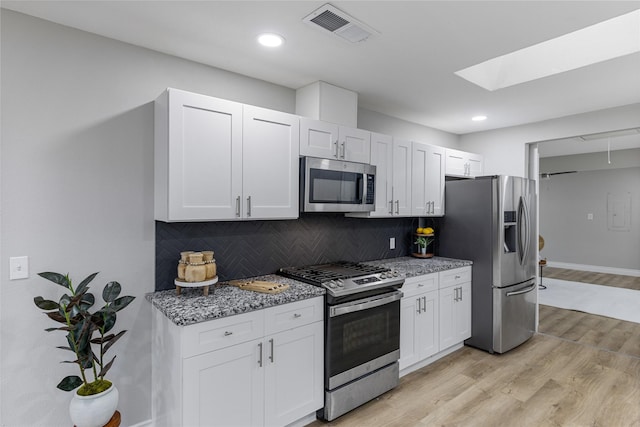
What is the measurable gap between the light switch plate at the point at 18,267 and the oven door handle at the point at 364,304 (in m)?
1.82

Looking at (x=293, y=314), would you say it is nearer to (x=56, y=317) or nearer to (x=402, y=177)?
(x=56, y=317)

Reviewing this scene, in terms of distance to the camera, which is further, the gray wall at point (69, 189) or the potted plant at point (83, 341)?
the gray wall at point (69, 189)

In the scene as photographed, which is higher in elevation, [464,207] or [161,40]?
[161,40]

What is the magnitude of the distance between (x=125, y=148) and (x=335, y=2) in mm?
1586

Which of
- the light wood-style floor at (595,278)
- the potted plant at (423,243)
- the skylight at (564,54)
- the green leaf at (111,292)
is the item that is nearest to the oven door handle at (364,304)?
the potted plant at (423,243)

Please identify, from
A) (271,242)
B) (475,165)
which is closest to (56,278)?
(271,242)

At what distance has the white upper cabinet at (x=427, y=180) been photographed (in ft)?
11.8

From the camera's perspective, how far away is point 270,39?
2236 millimetres

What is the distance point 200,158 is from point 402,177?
2.03 m

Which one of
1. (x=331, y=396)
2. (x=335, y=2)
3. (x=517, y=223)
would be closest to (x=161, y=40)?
(x=335, y=2)

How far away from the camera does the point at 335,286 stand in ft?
8.00

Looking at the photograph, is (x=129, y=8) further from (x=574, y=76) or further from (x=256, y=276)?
(x=574, y=76)

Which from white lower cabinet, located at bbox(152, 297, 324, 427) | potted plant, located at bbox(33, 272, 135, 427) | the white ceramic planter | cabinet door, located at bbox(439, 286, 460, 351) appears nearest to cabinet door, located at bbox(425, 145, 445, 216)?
cabinet door, located at bbox(439, 286, 460, 351)

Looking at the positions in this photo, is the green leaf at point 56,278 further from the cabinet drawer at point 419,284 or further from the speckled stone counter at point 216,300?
the cabinet drawer at point 419,284
